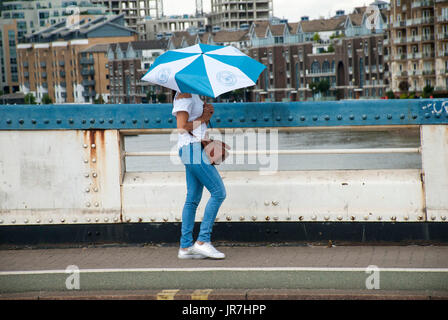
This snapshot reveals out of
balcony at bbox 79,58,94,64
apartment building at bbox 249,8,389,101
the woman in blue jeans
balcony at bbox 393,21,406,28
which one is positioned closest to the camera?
the woman in blue jeans

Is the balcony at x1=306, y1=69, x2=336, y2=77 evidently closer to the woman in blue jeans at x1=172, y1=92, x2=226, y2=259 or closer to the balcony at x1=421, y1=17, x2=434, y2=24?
the balcony at x1=421, y1=17, x2=434, y2=24

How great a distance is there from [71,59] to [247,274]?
180744 millimetres

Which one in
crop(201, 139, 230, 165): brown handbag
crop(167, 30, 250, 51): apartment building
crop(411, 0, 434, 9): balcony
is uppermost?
crop(167, 30, 250, 51): apartment building

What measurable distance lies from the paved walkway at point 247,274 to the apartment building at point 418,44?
86314 millimetres

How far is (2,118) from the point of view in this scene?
6.52m

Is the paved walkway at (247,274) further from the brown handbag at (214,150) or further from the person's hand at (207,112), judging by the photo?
the person's hand at (207,112)

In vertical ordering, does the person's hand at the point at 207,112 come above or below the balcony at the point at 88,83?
below

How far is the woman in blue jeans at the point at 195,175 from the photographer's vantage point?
5.75 m

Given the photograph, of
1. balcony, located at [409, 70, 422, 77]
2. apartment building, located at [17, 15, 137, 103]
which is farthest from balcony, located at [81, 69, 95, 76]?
balcony, located at [409, 70, 422, 77]

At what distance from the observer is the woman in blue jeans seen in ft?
18.9

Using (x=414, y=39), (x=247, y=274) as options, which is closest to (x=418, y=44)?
(x=414, y=39)

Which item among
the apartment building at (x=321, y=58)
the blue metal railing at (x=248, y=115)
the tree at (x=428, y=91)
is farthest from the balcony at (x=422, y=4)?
the blue metal railing at (x=248, y=115)

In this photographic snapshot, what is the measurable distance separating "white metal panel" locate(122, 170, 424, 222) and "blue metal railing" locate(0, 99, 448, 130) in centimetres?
39

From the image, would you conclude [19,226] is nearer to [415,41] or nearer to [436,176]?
[436,176]
